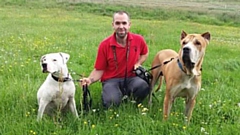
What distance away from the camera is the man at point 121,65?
17.6 ft

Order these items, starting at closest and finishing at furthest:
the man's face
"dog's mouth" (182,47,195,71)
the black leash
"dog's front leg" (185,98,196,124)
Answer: "dog's mouth" (182,47,195,71) → "dog's front leg" (185,98,196,124) → the black leash → the man's face

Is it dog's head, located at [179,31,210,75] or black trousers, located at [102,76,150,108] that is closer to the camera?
dog's head, located at [179,31,210,75]

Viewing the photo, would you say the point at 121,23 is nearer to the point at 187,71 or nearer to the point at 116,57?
the point at 116,57

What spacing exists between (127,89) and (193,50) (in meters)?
1.46

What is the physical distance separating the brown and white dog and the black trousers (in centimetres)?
50

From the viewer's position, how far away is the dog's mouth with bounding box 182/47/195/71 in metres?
4.34

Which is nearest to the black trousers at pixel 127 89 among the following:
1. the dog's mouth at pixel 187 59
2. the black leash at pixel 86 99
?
the black leash at pixel 86 99

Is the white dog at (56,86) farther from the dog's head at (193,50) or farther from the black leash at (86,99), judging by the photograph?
the dog's head at (193,50)

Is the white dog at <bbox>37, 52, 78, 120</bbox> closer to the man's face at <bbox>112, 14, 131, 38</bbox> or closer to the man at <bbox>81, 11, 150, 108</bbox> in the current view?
the man at <bbox>81, 11, 150, 108</bbox>

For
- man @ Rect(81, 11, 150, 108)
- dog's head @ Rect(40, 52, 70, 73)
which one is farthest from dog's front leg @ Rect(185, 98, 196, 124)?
dog's head @ Rect(40, 52, 70, 73)

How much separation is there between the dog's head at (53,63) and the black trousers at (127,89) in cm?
90

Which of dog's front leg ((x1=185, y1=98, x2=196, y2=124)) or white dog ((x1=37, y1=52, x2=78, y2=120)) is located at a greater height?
white dog ((x1=37, y1=52, x2=78, y2=120))

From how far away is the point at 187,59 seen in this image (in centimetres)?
443

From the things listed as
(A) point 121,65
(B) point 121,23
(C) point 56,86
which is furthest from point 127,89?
(C) point 56,86
